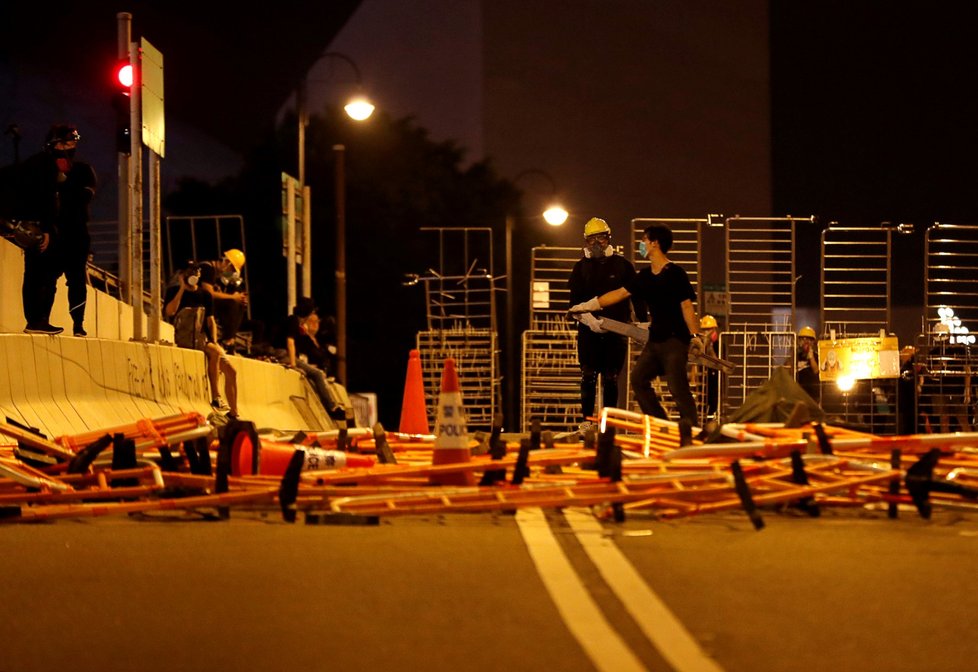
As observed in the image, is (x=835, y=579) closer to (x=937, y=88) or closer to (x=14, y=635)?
(x=14, y=635)

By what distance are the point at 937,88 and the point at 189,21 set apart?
25837mm

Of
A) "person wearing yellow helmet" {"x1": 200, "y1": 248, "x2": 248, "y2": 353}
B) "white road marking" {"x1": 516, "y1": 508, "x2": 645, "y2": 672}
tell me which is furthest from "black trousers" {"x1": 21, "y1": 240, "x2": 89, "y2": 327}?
"white road marking" {"x1": 516, "y1": 508, "x2": 645, "y2": 672}

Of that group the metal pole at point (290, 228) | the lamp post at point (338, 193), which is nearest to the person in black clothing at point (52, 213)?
the metal pole at point (290, 228)

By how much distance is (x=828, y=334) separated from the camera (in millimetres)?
23172

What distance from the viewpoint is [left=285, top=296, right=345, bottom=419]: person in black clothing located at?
26.1 m

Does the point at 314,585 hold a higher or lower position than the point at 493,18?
lower

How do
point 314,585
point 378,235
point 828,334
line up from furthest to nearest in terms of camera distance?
1. point 378,235
2. point 828,334
3. point 314,585

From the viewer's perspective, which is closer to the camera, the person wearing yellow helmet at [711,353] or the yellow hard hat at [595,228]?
the yellow hard hat at [595,228]

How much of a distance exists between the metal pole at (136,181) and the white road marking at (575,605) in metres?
9.29

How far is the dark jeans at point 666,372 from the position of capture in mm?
15211

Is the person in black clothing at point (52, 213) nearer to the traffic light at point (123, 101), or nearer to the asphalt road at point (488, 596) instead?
the traffic light at point (123, 101)

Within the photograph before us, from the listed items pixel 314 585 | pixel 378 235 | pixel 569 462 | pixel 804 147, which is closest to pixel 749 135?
pixel 804 147

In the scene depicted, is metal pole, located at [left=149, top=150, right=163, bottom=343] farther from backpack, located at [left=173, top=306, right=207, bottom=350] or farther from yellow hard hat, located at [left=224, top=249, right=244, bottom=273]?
yellow hard hat, located at [left=224, top=249, right=244, bottom=273]

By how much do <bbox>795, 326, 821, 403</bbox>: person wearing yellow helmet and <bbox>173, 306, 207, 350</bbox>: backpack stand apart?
7.29 m
